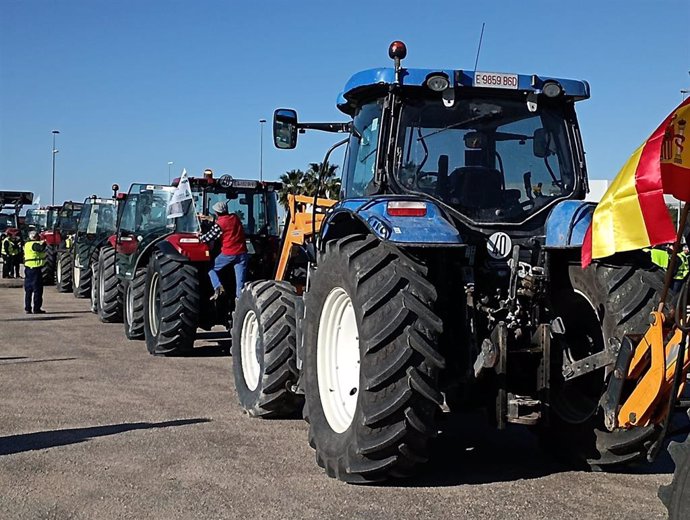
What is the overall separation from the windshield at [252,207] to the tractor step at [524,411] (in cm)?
765

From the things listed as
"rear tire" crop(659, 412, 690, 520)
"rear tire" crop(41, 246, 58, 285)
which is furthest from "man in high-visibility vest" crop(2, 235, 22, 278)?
"rear tire" crop(659, 412, 690, 520)

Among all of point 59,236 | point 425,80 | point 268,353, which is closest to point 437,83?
point 425,80

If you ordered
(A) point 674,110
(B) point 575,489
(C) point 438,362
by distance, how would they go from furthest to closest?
(B) point 575,489, (C) point 438,362, (A) point 674,110

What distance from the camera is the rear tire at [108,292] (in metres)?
15.1

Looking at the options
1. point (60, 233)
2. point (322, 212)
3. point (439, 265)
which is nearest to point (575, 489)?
point (439, 265)

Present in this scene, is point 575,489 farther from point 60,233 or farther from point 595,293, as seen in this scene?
point 60,233

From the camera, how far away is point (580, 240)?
5.41m

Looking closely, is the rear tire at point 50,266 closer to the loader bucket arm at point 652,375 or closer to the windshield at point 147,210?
the windshield at point 147,210

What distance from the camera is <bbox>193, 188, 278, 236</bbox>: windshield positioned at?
42.1 feet

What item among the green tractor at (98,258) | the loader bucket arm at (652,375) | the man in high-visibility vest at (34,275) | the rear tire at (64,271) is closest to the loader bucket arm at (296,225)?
the loader bucket arm at (652,375)

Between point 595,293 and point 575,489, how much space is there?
3.88 feet

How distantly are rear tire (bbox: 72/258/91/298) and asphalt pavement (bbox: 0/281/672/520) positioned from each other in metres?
10.6

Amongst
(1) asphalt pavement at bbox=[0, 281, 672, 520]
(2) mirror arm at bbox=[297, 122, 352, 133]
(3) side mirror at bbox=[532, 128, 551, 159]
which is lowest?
(1) asphalt pavement at bbox=[0, 281, 672, 520]

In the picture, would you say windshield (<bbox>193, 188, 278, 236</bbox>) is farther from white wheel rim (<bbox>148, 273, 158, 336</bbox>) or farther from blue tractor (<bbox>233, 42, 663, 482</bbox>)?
blue tractor (<bbox>233, 42, 663, 482</bbox>)
